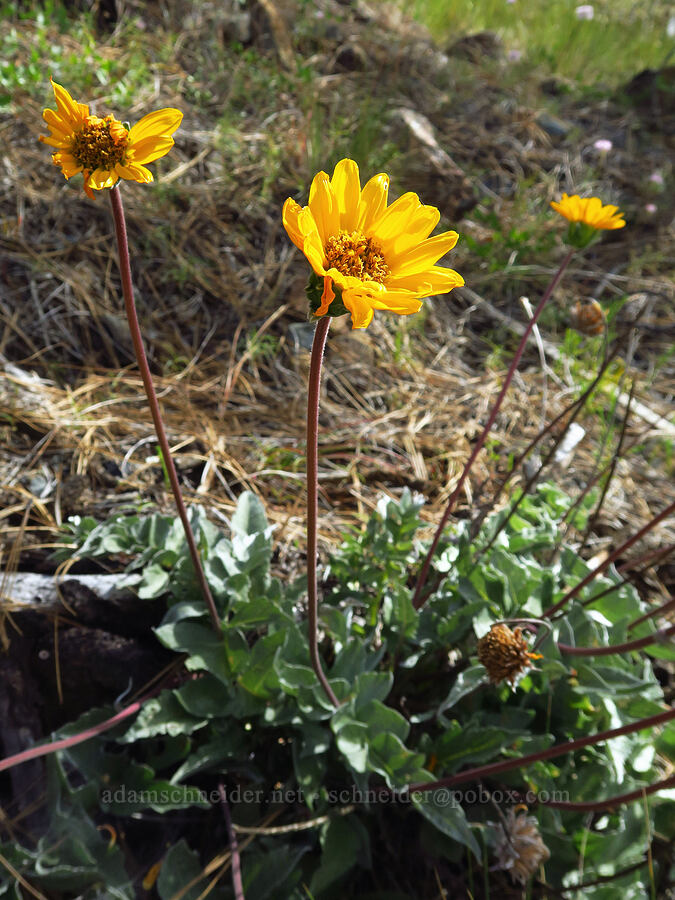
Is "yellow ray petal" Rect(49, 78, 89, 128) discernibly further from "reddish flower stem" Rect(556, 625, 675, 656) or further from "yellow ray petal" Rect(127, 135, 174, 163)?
"reddish flower stem" Rect(556, 625, 675, 656)

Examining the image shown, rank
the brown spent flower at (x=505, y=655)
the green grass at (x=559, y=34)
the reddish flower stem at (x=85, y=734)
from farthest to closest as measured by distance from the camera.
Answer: the green grass at (x=559, y=34) < the brown spent flower at (x=505, y=655) < the reddish flower stem at (x=85, y=734)

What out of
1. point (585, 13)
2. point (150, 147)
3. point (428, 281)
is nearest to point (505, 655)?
point (428, 281)

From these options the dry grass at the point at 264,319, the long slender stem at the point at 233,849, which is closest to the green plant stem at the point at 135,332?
the long slender stem at the point at 233,849

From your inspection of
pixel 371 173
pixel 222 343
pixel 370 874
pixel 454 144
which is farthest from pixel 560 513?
pixel 454 144

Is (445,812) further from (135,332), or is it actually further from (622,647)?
(135,332)

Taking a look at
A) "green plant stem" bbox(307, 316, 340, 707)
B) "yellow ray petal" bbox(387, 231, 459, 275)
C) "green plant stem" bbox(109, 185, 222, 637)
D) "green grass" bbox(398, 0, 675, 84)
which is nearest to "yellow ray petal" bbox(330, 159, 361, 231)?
"yellow ray petal" bbox(387, 231, 459, 275)

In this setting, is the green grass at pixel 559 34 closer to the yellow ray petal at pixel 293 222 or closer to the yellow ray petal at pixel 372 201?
the yellow ray petal at pixel 372 201

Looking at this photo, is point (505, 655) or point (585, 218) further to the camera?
point (585, 218)
